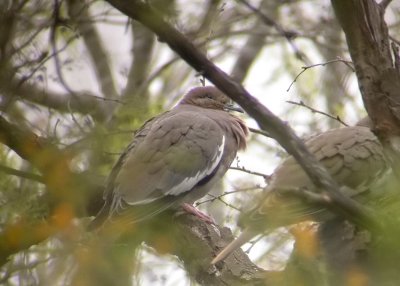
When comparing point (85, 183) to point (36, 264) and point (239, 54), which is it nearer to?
point (36, 264)

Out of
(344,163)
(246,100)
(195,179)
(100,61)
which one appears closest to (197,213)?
(195,179)

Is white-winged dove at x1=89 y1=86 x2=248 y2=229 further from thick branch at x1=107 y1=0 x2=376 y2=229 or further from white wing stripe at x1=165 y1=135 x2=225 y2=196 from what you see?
thick branch at x1=107 y1=0 x2=376 y2=229

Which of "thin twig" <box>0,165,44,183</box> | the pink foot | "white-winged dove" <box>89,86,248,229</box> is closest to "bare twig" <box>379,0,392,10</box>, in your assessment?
"thin twig" <box>0,165,44,183</box>

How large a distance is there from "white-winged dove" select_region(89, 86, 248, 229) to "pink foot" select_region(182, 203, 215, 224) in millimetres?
13

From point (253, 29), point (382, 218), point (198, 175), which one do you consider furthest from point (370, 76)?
point (253, 29)

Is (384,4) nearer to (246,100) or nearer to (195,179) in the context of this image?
(246,100)

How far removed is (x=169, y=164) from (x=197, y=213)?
0.37 metres

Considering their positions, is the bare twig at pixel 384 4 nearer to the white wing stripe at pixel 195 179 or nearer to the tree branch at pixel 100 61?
the white wing stripe at pixel 195 179

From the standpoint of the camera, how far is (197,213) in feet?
16.0

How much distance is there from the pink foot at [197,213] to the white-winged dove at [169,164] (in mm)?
13

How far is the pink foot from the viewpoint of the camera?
4663 mm

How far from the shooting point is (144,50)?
28.2ft

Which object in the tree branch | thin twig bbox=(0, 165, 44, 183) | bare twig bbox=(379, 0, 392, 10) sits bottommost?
thin twig bbox=(0, 165, 44, 183)

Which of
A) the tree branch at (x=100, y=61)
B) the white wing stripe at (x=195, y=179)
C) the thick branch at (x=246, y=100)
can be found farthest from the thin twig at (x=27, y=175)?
the tree branch at (x=100, y=61)
